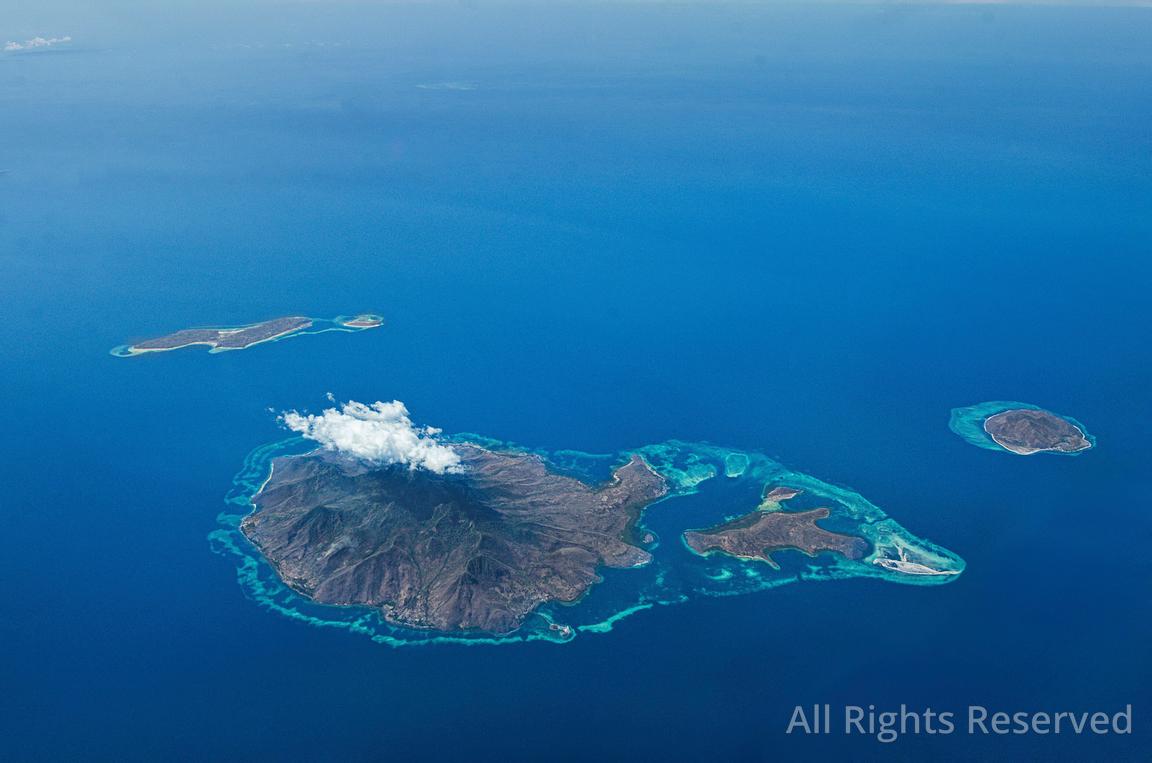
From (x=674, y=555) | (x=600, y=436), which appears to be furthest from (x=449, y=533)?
(x=600, y=436)

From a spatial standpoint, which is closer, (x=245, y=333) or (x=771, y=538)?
(x=771, y=538)

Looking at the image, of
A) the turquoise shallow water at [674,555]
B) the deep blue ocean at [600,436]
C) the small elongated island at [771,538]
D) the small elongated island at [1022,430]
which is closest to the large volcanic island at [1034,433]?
the small elongated island at [1022,430]

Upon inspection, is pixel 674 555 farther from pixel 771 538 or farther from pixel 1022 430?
pixel 1022 430

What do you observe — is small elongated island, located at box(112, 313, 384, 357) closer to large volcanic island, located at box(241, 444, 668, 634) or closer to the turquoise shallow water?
the turquoise shallow water

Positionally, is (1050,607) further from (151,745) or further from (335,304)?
(335,304)

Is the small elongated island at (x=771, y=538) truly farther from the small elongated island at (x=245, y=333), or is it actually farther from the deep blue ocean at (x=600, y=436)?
the small elongated island at (x=245, y=333)

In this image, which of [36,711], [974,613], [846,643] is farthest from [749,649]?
[36,711]

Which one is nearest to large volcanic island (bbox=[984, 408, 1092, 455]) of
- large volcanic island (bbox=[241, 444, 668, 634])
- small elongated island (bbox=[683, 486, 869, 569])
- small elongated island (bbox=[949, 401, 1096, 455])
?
small elongated island (bbox=[949, 401, 1096, 455])
